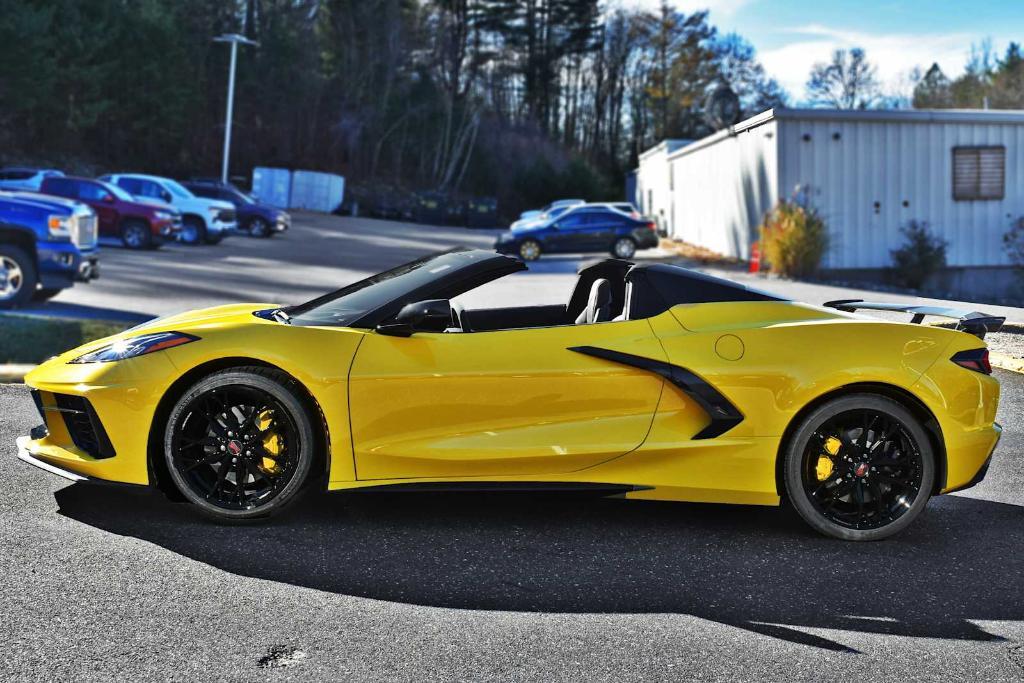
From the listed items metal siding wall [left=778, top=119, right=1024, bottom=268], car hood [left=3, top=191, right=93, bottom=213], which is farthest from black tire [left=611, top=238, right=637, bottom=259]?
car hood [left=3, top=191, right=93, bottom=213]

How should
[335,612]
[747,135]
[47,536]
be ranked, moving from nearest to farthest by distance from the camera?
[335,612]
[47,536]
[747,135]

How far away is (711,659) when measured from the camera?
3596 millimetres

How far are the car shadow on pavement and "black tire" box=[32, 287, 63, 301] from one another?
11879 millimetres

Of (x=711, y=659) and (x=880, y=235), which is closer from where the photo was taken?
(x=711, y=659)

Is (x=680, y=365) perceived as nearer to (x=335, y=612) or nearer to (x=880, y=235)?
(x=335, y=612)

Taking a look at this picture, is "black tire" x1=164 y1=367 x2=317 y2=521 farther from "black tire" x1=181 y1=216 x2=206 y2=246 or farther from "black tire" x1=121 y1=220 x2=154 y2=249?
"black tire" x1=181 y1=216 x2=206 y2=246

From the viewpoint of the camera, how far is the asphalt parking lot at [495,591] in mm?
3545

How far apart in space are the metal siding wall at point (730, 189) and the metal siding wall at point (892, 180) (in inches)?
31.7

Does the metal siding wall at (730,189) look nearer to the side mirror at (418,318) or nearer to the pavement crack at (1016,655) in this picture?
the side mirror at (418,318)

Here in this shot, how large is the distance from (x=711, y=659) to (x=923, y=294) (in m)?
21.0

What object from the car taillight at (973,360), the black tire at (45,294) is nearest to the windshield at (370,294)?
the car taillight at (973,360)

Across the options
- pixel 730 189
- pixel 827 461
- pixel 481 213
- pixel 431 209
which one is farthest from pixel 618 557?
pixel 431 209

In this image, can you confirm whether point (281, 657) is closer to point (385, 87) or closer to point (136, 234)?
point (136, 234)

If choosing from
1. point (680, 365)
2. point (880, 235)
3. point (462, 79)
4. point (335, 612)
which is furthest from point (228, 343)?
point (462, 79)
